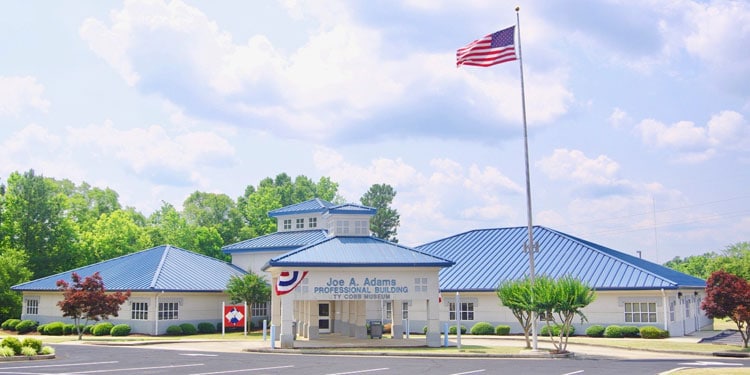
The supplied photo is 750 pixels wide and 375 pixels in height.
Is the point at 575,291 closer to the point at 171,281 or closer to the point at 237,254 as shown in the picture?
the point at 171,281

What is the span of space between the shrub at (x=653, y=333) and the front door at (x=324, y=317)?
18.0m

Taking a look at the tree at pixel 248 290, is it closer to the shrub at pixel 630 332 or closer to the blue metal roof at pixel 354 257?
the blue metal roof at pixel 354 257

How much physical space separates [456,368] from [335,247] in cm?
1370

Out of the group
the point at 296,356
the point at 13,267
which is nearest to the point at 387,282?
the point at 296,356

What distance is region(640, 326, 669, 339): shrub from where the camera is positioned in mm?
40438

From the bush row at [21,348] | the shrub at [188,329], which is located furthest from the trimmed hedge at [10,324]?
the bush row at [21,348]

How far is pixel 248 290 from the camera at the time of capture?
47.5m

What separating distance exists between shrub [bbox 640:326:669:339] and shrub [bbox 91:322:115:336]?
31728 millimetres

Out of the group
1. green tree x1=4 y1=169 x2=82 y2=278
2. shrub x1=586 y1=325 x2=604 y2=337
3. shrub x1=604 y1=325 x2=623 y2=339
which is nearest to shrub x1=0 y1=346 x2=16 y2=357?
shrub x1=586 y1=325 x2=604 y2=337

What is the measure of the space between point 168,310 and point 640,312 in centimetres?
2877

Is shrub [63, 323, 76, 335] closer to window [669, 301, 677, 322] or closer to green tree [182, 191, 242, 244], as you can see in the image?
window [669, 301, 677, 322]

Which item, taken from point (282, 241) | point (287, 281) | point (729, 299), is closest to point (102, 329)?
point (282, 241)

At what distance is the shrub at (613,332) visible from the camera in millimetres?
41281

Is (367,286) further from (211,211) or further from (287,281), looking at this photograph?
(211,211)
